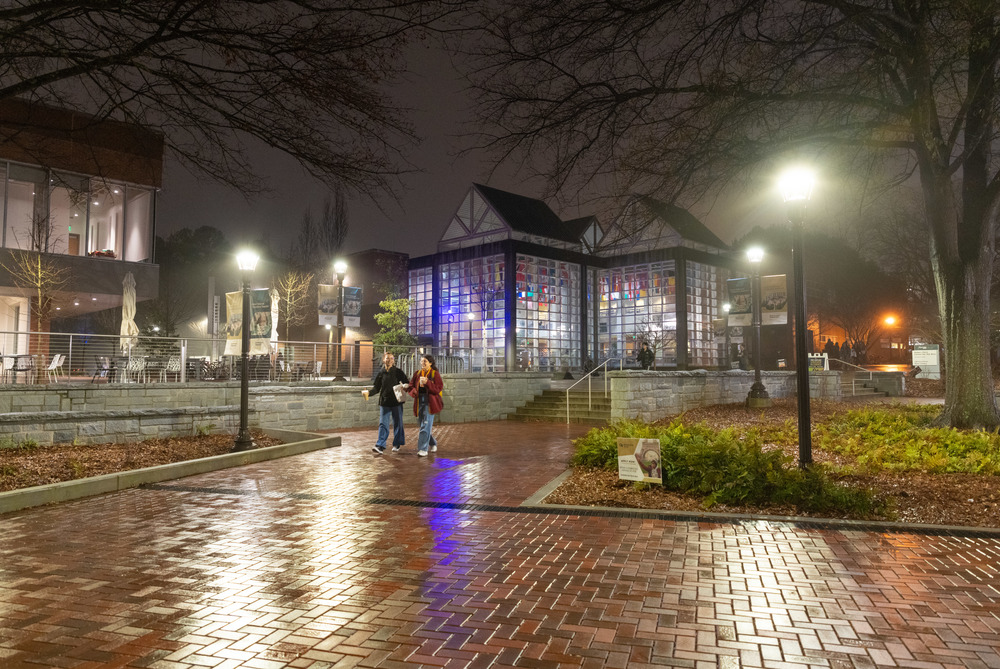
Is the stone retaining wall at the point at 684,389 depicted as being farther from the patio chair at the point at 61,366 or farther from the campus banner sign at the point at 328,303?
the patio chair at the point at 61,366

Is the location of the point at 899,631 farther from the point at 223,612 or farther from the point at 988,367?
the point at 988,367

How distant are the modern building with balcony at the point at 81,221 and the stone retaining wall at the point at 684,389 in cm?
1809

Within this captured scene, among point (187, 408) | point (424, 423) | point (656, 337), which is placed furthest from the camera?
point (656, 337)

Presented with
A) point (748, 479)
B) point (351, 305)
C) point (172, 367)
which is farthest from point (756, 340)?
point (172, 367)

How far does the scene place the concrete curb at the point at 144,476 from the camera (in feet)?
23.9

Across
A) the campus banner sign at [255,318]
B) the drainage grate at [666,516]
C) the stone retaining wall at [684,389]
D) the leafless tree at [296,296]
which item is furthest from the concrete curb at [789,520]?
the leafless tree at [296,296]

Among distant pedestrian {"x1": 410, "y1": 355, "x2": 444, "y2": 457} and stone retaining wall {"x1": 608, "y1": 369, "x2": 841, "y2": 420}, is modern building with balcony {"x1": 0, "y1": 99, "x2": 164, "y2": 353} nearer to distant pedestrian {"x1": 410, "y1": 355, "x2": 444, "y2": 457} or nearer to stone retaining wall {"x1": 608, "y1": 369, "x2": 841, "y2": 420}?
distant pedestrian {"x1": 410, "y1": 355, "x2": 444, "y2": 457}

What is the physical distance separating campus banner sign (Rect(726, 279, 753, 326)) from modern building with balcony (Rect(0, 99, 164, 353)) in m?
19.8

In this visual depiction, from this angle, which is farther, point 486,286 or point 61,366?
point 486,286

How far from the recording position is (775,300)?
56.7 feet

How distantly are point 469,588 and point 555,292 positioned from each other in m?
29.6

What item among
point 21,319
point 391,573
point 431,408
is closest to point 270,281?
point 21,319

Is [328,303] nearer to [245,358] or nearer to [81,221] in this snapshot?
[245,358]

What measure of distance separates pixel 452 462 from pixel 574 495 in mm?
3646
